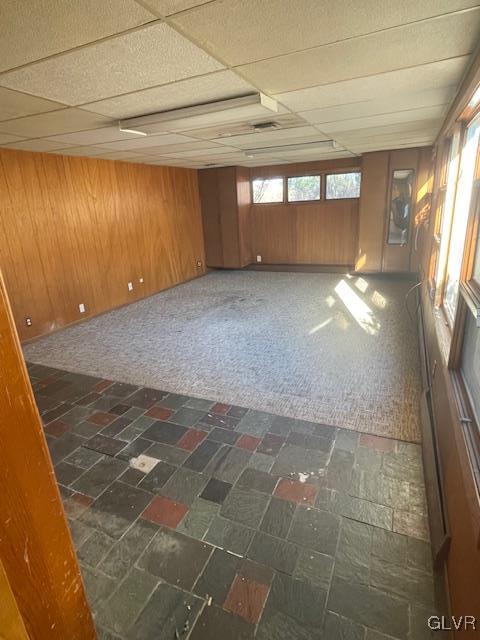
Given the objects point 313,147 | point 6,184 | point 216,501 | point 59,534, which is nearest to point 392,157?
point 313,147

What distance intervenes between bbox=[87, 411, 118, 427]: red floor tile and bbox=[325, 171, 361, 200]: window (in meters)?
6.17

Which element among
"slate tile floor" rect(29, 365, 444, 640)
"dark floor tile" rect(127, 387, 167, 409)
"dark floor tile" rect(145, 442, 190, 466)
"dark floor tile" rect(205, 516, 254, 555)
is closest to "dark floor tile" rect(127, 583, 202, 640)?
"slate tile floor" rect(29, 365, 444, 640)

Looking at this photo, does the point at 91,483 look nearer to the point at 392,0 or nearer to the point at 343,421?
the point at 343,421

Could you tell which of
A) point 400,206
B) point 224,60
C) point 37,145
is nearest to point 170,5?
point 224,60

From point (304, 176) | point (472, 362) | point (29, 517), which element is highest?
point (304, 176)

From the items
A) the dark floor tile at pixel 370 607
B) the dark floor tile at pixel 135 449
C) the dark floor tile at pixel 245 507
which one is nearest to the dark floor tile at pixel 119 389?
the dark floor tile at pixel 135 449

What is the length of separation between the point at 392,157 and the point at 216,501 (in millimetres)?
6371

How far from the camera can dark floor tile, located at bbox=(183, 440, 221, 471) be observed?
2.09m

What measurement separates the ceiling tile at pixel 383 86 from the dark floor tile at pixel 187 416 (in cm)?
245

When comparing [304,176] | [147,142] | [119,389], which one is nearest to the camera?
[119,389]

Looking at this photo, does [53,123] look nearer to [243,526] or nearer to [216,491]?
[216,491]

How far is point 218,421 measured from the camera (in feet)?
8.26

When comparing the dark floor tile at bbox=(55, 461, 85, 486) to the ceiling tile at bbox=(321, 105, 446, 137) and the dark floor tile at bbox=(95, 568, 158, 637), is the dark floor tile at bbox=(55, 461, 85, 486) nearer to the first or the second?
the dark floor tile at bbox=(95, 568, 158, 637)

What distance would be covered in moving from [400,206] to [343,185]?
1.24 meters
